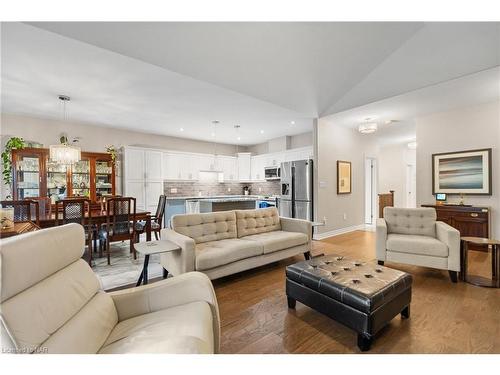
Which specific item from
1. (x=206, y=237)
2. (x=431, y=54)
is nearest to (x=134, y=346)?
(x=206, y=237)

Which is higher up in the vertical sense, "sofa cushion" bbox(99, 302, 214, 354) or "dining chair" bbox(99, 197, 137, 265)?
"dining chair" bbox(99, 197, 137, 265)

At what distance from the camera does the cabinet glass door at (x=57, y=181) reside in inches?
189

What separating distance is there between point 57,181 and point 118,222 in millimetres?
2562

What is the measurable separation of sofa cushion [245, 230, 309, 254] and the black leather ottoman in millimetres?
846

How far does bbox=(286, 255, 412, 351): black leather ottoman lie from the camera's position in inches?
64.2

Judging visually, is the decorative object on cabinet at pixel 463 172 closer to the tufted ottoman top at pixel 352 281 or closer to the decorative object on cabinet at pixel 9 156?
the tufted ottoman top at pixel 352 281

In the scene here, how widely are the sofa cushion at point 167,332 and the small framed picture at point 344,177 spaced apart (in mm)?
4646

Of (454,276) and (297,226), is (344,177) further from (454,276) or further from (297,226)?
(454,276)

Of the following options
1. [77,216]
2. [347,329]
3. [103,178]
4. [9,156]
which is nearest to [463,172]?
[347,329]

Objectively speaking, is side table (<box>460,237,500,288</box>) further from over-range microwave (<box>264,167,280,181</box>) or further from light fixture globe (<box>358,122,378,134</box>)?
over-range microwave (<box>264,167,280,181</box>)

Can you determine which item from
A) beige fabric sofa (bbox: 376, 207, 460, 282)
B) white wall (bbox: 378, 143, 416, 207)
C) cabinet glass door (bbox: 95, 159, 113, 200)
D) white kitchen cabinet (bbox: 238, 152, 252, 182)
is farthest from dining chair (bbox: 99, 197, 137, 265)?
white wall (bbox: 378, 143, 416, 207)

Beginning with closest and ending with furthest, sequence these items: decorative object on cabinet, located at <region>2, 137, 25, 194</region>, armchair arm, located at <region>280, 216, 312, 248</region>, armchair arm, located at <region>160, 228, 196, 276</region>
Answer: armchair arm, located at <region>160, 228, 196, 276</region> → armchair arm, located at <region>280, 216, 312, 248</region> → decorative object on cabinet, located at <region>2, 137, 25, 194</region>
